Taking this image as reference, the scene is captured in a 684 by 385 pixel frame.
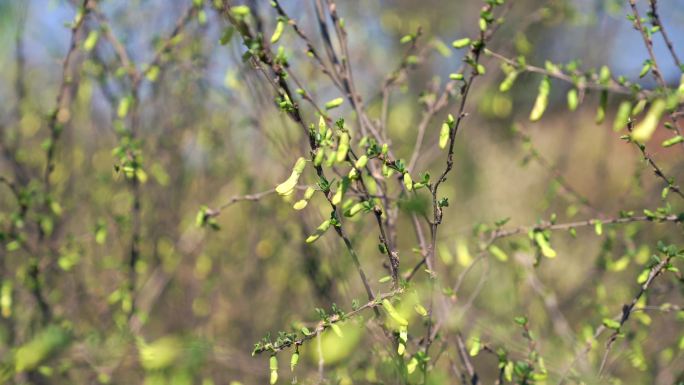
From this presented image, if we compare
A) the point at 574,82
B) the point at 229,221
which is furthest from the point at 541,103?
the point at 229,221

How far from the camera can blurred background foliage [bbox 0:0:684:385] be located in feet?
7.76

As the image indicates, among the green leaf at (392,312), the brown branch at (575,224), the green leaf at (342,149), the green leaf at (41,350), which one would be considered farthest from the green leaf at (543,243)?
the green leaf at (41,350)

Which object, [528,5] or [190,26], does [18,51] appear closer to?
[190,26]

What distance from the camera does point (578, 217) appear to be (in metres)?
4.35

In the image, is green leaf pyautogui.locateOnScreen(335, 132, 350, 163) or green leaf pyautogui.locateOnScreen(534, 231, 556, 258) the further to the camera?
green leaf pyautogui.locateOnScreen(534, 231, 556, 258)

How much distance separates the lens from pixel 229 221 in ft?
14.5

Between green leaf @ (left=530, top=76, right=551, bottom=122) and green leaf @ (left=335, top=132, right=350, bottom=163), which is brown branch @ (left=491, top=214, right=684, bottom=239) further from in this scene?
green leaf @ (left=335, top=132, right=350, bottom=163)

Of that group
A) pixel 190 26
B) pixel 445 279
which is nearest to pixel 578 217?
Answer: pixel 445 279

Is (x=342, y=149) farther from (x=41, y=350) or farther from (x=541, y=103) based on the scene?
(x=41, y=350)

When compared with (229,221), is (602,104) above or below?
below

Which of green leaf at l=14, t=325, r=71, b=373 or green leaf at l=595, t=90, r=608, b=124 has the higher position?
green leaf at l=595, t=90, r=608, b=124

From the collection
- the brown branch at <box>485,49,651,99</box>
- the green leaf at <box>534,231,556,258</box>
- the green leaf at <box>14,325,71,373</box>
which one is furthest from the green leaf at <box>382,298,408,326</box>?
the green leaf at <box>14,325,71,373</box>

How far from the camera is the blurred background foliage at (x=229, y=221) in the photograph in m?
2.37

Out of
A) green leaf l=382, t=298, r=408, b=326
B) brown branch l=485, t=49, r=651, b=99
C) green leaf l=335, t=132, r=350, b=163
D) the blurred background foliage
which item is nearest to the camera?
green leaf l=335, t=132, r=350, b=163
